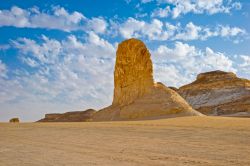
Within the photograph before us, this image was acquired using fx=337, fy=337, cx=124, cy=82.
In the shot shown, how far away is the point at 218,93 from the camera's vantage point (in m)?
77.8

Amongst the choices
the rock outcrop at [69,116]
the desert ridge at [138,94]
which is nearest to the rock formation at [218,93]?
the rock outcrop at [69,116]

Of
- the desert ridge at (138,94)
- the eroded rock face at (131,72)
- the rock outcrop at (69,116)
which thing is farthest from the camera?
the rock outcrop at (69,116)

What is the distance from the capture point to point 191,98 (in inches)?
3253

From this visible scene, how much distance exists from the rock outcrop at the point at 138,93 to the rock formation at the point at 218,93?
38.8m

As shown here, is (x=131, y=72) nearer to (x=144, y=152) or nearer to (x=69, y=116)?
(x=144, y=152)

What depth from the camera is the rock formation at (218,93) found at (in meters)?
67.9

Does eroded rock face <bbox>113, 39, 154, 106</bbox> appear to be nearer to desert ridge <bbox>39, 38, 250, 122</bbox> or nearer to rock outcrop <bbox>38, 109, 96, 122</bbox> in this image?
desert ridge <bbox>39, 38, 250, 122</bbox>

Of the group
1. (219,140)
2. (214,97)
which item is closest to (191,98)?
(214,97)

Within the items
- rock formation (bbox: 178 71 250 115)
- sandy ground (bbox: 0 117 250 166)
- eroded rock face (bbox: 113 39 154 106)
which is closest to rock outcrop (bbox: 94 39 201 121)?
eroded rock face (bbox: 113 39 154 106)

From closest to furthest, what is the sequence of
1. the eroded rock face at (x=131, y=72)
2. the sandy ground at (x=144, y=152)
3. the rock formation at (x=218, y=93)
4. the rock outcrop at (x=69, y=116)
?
the sandy ground at (x=144, y=152)
the eroded rock face at (x=131, y=72)
the rock outcrop at (x=69, y=116)
the rock formation at (x=218, y=93)

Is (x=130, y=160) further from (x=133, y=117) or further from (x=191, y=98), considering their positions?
(x=191, y=98)

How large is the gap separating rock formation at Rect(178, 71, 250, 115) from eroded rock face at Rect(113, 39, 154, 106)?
38739mm

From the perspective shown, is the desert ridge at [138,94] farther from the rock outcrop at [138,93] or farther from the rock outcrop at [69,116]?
the rock outcrop at [69,116]

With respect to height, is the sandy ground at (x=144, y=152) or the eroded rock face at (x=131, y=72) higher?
the eroded rock face at (x=131, y=72)
